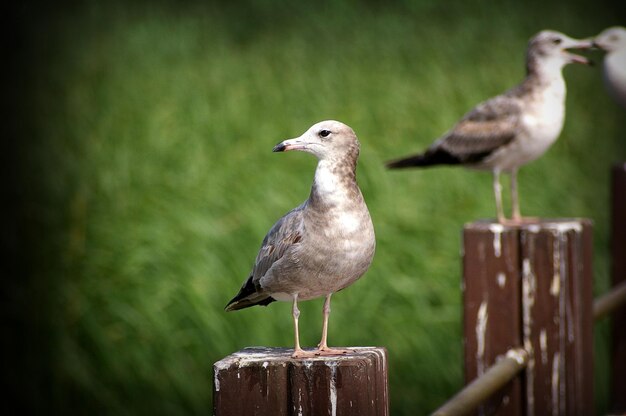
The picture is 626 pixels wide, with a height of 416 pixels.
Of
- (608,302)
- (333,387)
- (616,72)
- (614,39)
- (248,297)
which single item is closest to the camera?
(333,387)

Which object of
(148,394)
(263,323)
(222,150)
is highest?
(222,150)

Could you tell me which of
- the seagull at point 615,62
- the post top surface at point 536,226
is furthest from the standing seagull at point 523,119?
the seagull at point 615,62

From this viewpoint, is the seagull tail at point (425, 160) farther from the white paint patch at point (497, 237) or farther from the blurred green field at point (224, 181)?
the blurred green field at point (224, 181)

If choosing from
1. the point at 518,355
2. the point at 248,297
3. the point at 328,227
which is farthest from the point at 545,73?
the point at 328,227

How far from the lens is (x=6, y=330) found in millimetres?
5594

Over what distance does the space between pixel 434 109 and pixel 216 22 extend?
5.69ft

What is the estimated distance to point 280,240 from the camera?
85.2 inches

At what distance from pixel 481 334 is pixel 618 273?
2034 millimetres

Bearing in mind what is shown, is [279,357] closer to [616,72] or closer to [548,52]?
[548,52]

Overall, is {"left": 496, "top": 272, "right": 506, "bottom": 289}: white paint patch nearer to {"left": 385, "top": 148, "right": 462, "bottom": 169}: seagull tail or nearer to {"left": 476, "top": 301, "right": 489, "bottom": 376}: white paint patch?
{"left": 476, "top": 301, "right": 489, "bottom": 376}: white paint patch

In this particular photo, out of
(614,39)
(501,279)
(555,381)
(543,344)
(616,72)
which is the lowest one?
(555,381)

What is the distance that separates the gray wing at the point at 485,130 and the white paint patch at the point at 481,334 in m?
0.79

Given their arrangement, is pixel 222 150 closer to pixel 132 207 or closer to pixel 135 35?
pixel 132 207

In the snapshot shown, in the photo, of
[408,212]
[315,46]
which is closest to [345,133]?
[408,212]
